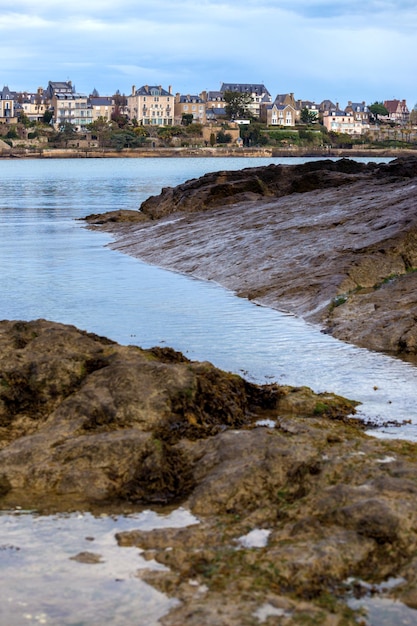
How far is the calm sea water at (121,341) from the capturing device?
217 inches

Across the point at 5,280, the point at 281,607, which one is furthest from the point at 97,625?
the point at 5,280

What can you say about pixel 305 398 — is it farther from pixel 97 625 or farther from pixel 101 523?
pixel 97 625

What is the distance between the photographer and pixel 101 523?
21.4 feet

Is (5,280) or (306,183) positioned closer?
(5,280)

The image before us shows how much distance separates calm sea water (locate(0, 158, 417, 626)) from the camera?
552 cm

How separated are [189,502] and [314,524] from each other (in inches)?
40.8

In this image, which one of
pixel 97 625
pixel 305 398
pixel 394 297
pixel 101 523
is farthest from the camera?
pixel 394 297

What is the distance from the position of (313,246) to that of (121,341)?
7044 mm

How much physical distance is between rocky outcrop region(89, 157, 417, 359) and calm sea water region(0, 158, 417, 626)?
56 cm

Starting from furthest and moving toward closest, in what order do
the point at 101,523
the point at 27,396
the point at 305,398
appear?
the point at 305,398
the point at 27,396
the point at 101,523

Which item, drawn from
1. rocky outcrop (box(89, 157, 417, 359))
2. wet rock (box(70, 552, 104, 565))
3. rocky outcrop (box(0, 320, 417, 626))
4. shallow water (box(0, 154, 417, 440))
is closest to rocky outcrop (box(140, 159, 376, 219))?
rocky outcrop (box(89, 157, 417, 359))

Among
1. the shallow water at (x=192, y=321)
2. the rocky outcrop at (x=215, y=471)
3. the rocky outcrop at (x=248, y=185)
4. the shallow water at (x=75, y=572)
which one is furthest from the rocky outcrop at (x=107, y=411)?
the rocky outcrop at (x=248, y=185)

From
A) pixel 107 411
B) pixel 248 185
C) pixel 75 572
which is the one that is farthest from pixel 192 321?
pixel 248 185

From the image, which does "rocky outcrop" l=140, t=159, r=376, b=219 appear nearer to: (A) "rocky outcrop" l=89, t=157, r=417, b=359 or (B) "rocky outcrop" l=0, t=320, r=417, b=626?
(A) "rocky outcrop" l=89, t=157, r=417, b=359
